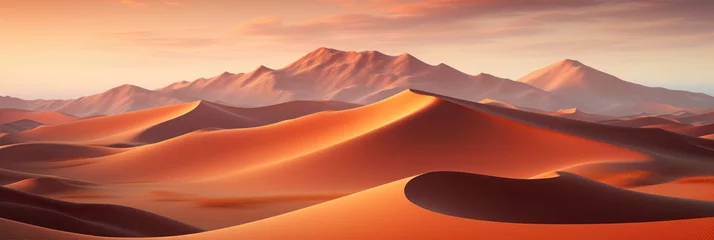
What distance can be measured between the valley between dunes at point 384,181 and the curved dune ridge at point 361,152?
120mm

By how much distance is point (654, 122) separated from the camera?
9669 cm

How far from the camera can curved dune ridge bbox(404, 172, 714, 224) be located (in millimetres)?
15781

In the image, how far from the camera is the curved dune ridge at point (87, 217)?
58.1 feet

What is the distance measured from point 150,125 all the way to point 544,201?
71672 mm

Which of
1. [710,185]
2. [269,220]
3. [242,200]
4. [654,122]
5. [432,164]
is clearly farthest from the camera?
[654,122]

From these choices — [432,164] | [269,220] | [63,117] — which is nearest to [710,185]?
[432,164]

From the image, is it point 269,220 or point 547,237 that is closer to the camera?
point 547,237

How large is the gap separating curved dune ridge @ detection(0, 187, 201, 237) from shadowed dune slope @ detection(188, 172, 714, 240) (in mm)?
6726

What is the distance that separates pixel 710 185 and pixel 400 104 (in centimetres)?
2436

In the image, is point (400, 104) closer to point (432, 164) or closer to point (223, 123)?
point (432, 164)

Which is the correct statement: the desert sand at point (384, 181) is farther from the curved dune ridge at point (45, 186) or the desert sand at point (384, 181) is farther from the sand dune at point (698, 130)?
the sand dune at point (698, 130)

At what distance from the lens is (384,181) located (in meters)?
33.7

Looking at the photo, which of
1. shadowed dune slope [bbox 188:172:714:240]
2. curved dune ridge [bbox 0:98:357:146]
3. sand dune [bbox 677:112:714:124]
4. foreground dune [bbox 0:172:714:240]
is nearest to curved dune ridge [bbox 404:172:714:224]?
foreground dune [bbox 0:172:714:240]

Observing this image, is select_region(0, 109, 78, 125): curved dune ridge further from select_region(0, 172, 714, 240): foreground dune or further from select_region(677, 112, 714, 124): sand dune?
select_region(0, 172, 714, 240): foreground dune
